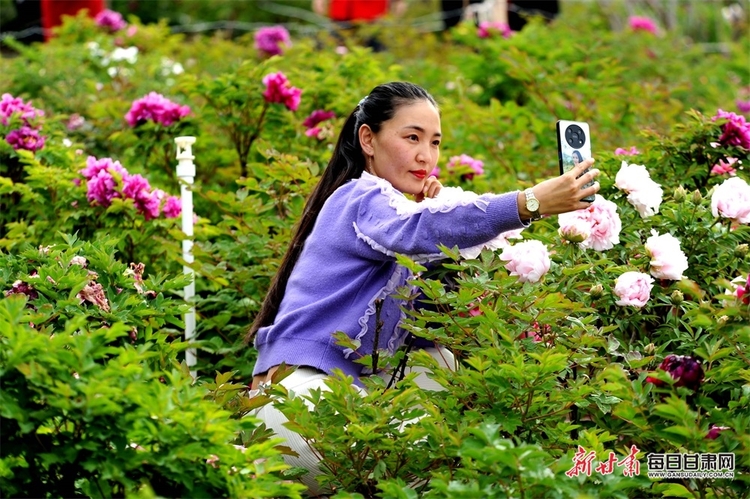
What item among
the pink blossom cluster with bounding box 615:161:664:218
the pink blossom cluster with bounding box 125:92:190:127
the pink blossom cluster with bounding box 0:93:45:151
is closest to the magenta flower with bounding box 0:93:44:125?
the pink blossom cluster with bounding box 0:93:45:151

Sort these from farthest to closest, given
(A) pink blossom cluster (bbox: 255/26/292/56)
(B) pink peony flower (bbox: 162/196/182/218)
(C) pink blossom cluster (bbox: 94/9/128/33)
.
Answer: (C) pink blossom cluster (bbox: 94/9/128/33) < (A) pink blossom cluster (bbox: 255/26/292/56) < (B) pink peony flower (bbox: 162/196/182/218)

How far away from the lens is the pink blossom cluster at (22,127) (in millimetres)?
4539

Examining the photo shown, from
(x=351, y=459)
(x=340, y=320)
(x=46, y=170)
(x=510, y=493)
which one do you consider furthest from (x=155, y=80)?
(x=510, y=493)

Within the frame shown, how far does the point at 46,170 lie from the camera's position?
13.9ft

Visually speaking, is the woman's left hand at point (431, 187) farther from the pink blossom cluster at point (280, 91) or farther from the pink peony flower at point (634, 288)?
the pink blossom cluster at point (280, 91)

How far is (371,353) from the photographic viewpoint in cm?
328

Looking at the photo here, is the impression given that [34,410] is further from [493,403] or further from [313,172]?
[313,172]

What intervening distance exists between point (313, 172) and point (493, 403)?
1613 mm

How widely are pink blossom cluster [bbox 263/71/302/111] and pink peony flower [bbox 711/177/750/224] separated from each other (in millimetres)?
2071

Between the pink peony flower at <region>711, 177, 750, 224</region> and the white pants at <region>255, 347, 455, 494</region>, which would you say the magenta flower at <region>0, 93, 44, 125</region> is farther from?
the pink peony flower at <region>711, 177, 750, 224</region>

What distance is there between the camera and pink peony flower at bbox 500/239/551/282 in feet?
9.96

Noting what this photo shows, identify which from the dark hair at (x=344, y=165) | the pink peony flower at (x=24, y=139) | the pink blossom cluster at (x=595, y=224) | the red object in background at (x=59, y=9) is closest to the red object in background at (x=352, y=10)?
the red object in background at (x=59, y=9)

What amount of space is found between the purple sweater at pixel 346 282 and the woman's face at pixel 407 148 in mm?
94

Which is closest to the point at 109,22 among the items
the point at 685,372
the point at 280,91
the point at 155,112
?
the point at 155,112
